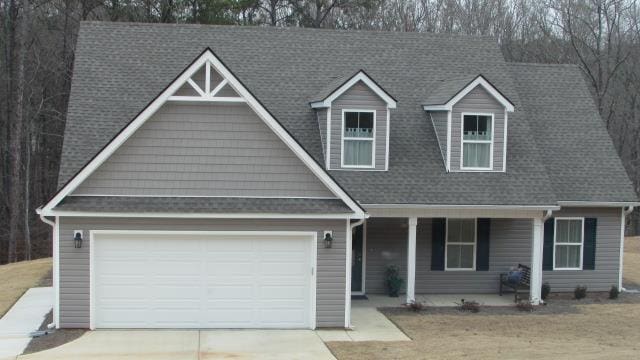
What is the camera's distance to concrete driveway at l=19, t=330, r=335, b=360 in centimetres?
1380

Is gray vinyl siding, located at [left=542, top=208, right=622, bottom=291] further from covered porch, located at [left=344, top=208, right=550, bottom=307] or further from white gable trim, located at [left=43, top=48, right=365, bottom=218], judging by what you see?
white gable trim, located at [left=43, top=48, right=365, bottom=218]

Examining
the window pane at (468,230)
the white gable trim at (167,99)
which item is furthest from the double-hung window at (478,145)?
the white gable trim at (167,99)

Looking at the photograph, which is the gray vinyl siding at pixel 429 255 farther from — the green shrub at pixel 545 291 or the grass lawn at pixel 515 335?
the grass lawn at pixel 515 335

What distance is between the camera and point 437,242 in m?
20.7

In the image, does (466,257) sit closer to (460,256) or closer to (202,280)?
(460,256)

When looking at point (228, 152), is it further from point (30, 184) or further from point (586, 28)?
point (586, 28)

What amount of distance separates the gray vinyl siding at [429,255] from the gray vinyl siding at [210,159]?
15.3ft

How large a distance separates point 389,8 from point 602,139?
24.3m

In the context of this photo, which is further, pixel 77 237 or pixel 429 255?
pixel 429 255

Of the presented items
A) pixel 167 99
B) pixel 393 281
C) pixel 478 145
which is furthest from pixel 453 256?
pixel 167 99

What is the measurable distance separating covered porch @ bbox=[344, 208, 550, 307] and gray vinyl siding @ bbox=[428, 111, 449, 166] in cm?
186

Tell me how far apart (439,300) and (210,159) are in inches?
Result: 292

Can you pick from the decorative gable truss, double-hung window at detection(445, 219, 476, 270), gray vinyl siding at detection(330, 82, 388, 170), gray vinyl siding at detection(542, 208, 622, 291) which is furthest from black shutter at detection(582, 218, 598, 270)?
the decorative gable truss

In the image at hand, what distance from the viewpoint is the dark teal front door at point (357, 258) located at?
66.9 feet
